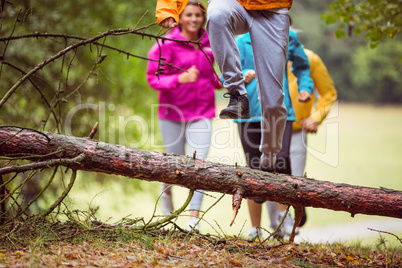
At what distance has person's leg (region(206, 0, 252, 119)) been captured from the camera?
3504 mm

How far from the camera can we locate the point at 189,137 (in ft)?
16.2

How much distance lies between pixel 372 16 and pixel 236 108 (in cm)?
288

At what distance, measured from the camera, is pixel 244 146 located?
4.65m

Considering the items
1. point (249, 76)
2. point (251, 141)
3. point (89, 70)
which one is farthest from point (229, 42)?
point (89, 70)

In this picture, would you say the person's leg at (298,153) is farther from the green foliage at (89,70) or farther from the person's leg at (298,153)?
the green foliage at (89,70)

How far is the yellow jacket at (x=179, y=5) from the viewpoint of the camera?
11.7 ft

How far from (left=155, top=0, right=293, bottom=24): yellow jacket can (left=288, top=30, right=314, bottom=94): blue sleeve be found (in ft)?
3.42

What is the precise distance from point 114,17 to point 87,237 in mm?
5401

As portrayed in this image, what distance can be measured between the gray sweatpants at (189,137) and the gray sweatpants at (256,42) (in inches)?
47.3

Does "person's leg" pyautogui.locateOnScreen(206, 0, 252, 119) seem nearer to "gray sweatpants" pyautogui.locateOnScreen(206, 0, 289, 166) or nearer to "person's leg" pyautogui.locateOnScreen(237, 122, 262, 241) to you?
"gray sweatpants" pyautogui.locateOnScreen(206, 0, 289, 166)

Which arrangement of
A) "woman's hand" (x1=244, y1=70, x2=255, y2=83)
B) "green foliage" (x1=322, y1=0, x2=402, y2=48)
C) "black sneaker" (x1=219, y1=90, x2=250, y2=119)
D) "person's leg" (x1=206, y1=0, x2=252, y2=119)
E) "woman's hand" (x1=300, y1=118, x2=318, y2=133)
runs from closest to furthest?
"person's leg" (x1=206, y1=0, x2=252, y2=119) < "black sneaker" (x1=219, y1=90, x2=250, y2=119) < "woman's hand" (x1=244, y1=70, x2=255, y2=83) < "woman's hand" (x1=300, y1=118, x2=318, y2=133) < "green foliage" (x1=322, y1=0, x2=402, y2=48)

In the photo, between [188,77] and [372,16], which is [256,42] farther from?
[372,16]

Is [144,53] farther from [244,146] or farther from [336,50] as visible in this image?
[336,50]

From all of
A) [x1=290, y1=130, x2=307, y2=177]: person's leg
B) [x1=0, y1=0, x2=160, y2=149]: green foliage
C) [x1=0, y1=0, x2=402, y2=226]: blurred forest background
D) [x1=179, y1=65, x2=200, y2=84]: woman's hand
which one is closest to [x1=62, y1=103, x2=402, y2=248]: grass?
[x1=0, y1=0, x2=402, y2=226]: blurred forest background
